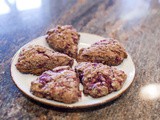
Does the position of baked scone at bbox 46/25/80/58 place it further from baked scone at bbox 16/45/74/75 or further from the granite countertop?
the granite countertop

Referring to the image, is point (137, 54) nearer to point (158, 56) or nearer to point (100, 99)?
point (158, 56)

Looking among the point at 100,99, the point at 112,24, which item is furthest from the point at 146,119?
the point at 112,24

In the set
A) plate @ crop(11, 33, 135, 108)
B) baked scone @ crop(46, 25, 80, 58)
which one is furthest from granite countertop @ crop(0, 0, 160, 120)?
baked scone @ crop(46, 25, 80, 58)

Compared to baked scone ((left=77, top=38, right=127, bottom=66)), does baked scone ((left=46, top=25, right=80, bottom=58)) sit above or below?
above

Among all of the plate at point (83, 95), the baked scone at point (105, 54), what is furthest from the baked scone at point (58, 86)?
the baked scone at point (105, 54)

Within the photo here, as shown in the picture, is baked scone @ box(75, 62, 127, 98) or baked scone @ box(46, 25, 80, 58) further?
baked scone @ box(46, 25, 80, 58)

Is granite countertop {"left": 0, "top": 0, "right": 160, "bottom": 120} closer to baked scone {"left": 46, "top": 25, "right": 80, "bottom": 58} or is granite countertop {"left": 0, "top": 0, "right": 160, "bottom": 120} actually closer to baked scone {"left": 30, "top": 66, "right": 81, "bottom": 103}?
baked scone {"left": 30, "top": 66, "right": 81, "bottom": 103}

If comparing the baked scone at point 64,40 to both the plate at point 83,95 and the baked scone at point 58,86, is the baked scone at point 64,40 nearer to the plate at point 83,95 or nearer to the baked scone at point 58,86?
the plate at point 83,95
